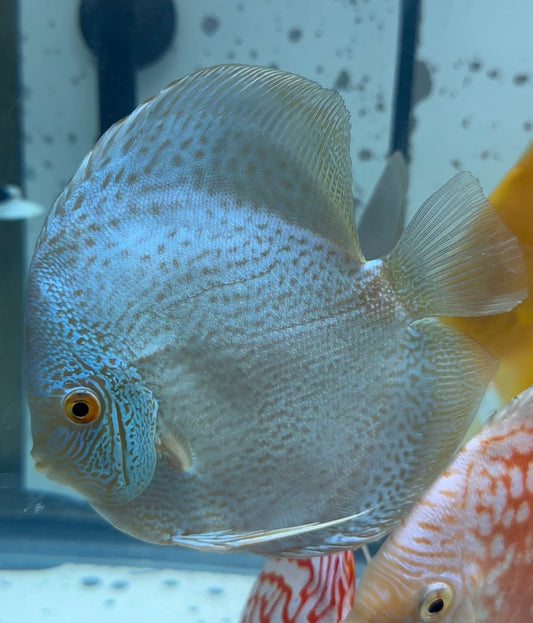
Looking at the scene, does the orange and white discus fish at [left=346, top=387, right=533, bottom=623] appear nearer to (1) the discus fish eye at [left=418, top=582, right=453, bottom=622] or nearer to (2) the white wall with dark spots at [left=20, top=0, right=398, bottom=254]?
(1) the discus fish eye at [left=418, top=582, right=453, bottom=622]

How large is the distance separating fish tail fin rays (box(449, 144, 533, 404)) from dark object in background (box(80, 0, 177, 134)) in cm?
85

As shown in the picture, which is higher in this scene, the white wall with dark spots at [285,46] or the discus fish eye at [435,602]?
the white wall with dark spots at [285,46]

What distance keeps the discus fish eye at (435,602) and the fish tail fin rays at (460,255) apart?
21cm

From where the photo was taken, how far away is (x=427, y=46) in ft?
4.26

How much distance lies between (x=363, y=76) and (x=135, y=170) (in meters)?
1.03

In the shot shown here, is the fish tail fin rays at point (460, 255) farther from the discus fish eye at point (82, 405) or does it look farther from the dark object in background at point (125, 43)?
the dark object in background at point (125, 43)

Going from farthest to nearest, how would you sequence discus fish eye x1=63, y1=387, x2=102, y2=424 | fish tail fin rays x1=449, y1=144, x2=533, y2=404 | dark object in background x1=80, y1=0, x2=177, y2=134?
dark object in background x1=80, y1=0, x2=177, y2=134 < fish tail fin rays x1=449, y1=144, x2=533, y2=404 < discus fish eye x1=63, y1=387, x2=102, y2=424

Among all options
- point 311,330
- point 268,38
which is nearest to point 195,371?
point 311,330

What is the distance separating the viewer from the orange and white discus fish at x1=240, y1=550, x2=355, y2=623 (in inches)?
25.9

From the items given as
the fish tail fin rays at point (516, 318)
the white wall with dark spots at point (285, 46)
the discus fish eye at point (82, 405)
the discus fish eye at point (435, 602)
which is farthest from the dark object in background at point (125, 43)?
the discus fish eye at point (435, 602)

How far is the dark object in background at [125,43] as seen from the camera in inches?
48.9

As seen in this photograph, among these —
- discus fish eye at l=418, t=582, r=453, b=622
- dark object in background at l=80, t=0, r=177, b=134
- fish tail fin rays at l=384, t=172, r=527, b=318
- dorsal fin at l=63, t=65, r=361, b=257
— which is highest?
dark object in background at l=80, t=0, r=177, b=134

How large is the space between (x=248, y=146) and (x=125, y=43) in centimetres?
95

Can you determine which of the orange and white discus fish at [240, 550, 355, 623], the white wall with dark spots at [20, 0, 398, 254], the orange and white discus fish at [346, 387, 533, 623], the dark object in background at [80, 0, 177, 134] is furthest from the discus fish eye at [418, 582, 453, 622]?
the dark object in background at [80, 0, 177, 134]
